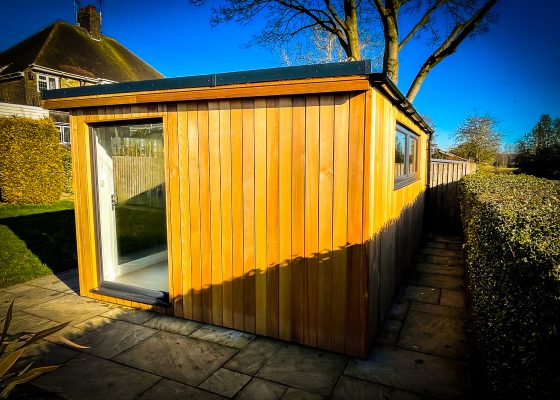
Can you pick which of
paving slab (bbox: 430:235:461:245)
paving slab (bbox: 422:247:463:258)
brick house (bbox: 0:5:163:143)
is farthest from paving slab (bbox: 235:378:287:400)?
brick house (bbox: 0:5:163:143)

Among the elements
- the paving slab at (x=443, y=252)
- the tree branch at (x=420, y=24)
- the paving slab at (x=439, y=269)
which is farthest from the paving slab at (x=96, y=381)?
the tree branch at (x=420, y=24)

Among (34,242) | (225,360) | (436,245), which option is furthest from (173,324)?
(436,245)

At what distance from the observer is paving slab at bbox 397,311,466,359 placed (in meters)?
3.36

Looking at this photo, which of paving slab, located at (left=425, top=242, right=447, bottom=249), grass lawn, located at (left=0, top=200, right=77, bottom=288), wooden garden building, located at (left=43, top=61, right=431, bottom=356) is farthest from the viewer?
paving slab, located at (left=425, top=242, right=447, bottom=249)

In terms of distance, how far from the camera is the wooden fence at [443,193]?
31.1 ft

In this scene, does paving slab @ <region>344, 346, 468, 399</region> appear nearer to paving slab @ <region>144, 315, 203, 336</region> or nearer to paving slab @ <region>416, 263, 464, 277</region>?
paving slab @ <region>144, 315, 203, 336</region>

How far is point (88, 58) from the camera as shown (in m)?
24.0

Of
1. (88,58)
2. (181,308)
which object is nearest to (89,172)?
(181,308)

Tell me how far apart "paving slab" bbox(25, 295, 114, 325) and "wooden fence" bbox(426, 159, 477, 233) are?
27.5 ft

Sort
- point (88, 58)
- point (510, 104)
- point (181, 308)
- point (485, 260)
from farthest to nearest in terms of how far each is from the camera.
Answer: point (510, 104) → point (88, 58) → point (181, 308) → point (485, 260)

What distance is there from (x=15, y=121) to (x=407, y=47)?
14.5 meters

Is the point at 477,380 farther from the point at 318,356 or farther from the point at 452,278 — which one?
the point at 452,278

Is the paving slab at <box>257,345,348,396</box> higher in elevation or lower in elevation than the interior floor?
lower

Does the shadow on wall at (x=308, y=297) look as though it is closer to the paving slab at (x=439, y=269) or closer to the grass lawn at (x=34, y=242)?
the paving slab at (x=439, y=269)
